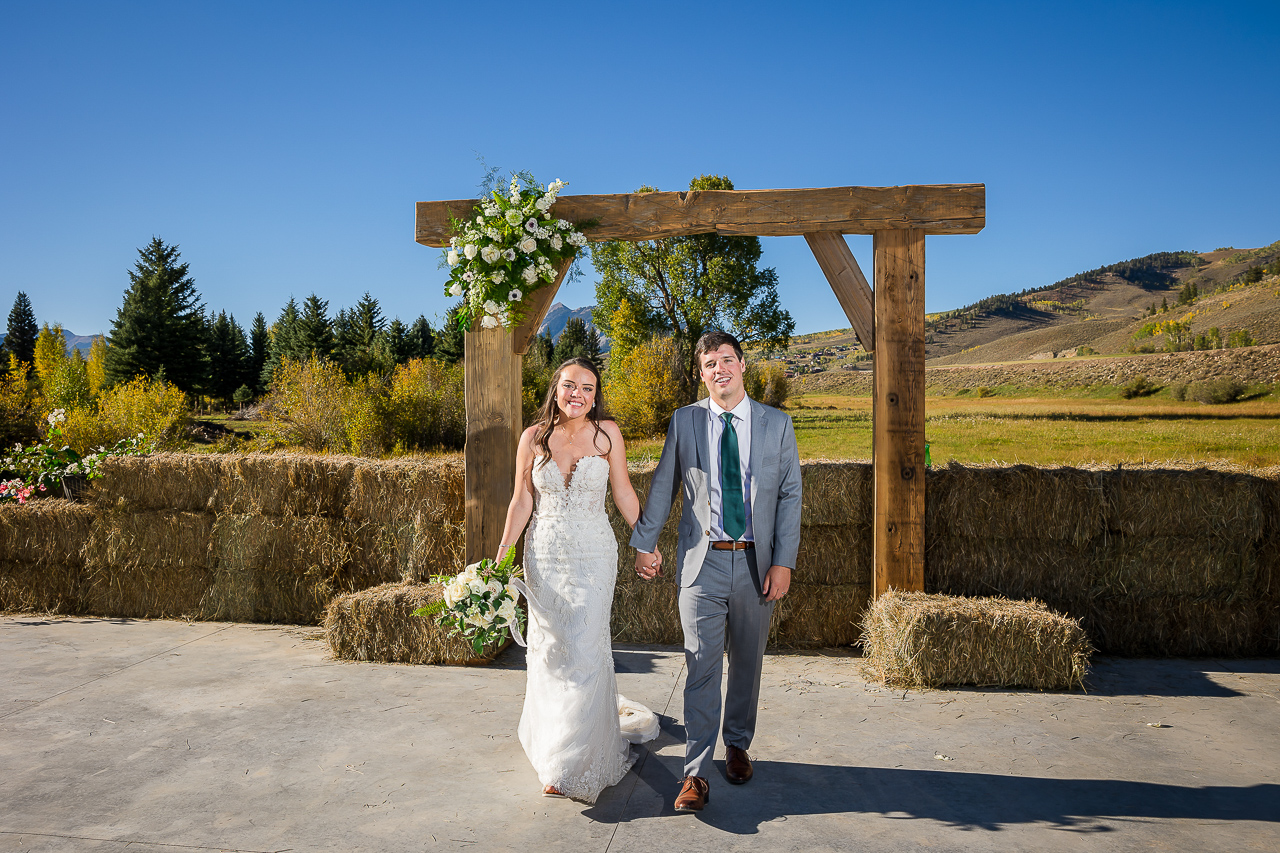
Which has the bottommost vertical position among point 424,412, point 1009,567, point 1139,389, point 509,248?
point 1009,567

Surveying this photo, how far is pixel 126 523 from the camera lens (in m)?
6.77

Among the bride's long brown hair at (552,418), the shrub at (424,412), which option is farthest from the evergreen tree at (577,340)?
the bride's long brown hair at (552,418)

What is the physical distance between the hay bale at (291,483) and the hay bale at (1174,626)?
6.16 metres

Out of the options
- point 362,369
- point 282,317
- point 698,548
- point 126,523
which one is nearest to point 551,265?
point 698,548

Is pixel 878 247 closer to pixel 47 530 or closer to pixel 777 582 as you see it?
pixel 777 582

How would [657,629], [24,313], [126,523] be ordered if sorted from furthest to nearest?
[24,313]
[126,523]
[657,629]

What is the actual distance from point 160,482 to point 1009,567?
7363mm

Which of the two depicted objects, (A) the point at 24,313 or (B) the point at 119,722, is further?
(A) the point at 24,313

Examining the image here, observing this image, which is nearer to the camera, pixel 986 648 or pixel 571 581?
pixel 571 581

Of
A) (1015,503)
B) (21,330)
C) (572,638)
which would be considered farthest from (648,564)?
(21,330)

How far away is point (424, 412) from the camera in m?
19.8

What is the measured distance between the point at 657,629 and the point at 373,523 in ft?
8.59

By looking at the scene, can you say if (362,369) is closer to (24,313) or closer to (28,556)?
(28,556)

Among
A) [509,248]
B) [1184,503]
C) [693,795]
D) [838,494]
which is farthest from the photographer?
[838,494]
